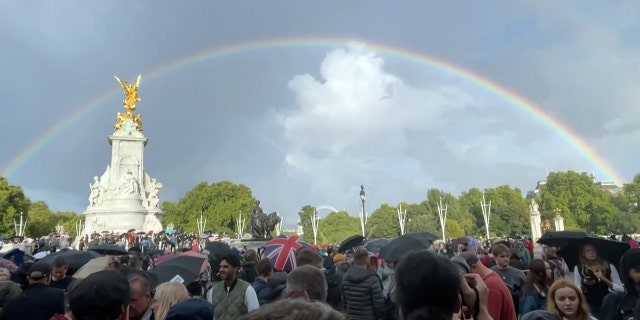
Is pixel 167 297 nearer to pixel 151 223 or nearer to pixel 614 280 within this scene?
pixel 614 280

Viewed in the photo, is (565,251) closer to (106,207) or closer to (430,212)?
(106,207)

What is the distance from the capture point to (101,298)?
2850mm

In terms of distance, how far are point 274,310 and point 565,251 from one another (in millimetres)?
7099

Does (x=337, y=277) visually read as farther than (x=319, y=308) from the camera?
Yes

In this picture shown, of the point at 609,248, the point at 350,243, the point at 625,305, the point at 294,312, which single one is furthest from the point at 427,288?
the point at 350,243

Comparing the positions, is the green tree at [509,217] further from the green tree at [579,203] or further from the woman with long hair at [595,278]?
the woman with long hair at [595,278]

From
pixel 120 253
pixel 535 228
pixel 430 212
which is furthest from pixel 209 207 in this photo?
pixel 120 253

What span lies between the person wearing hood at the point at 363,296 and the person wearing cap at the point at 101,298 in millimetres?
3736

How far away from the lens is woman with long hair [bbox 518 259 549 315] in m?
5.42

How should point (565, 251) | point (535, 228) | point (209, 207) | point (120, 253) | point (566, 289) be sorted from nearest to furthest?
point (566, 289), point (565, 251), point (120, 253), point (535, 228), point (209, 207)

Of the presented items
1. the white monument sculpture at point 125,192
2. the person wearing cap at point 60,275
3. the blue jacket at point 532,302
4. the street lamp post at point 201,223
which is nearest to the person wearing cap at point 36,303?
the person wearing cap at point 60,275

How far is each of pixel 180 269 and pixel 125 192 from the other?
154 feet

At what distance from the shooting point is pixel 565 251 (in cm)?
736

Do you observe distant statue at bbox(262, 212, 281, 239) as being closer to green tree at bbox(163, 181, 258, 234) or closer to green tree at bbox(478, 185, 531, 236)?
green tree at bbox(163, 181, 258, 234)
